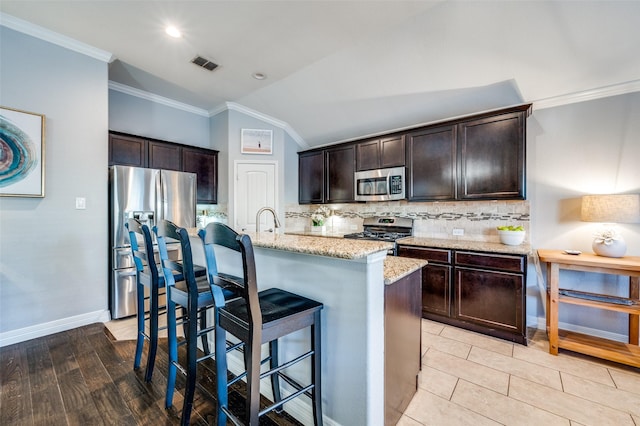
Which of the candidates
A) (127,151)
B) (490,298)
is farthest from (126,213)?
(490,298)

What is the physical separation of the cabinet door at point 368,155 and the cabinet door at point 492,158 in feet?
3.59

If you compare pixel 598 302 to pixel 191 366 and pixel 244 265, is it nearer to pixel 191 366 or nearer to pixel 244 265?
pixel 244 265

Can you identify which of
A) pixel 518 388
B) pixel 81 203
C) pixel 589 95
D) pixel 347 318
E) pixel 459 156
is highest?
pixel 589 95

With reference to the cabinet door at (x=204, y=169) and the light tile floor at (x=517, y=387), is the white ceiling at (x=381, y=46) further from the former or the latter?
the light tile floor at (x=517, y=387)

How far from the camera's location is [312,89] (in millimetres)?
3549

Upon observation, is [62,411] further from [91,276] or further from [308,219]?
[308,219]

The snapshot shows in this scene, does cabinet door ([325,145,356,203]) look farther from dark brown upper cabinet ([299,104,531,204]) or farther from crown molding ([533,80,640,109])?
crown molding ([533,80,640,109])

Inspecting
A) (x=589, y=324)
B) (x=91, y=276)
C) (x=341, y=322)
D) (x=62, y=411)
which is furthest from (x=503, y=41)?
(x=91, y=276)

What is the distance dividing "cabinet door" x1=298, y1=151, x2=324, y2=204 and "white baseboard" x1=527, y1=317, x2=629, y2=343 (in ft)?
10.3

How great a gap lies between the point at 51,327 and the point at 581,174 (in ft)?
18.0

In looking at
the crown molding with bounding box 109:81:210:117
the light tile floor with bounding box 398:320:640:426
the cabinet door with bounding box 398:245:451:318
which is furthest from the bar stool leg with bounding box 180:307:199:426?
the crown molding with bounding box 109:81:210:117

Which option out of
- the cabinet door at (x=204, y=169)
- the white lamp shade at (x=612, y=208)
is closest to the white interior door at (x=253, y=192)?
the cabinet door at (x=204, y=169)

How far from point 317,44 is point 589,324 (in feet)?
12.8

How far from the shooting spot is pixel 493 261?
263 centimetres
